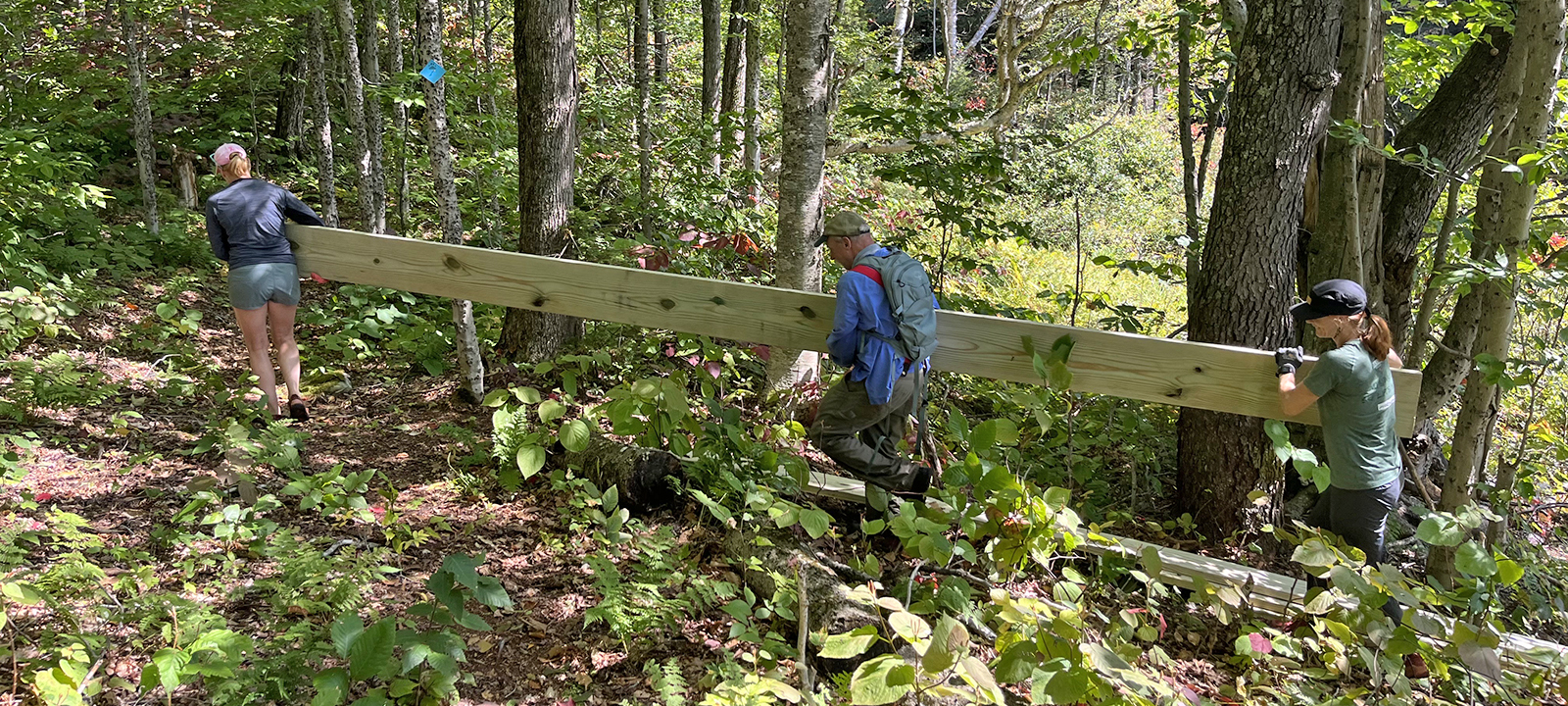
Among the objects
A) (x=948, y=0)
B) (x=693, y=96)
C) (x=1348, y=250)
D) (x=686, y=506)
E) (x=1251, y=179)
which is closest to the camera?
(x=686, y=506)

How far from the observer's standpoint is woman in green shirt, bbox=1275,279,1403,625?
11.9 ft

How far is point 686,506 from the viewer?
4371 millimetres

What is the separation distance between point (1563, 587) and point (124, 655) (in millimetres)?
6943

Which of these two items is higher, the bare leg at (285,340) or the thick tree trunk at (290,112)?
the thick tree trunk at (290,112)

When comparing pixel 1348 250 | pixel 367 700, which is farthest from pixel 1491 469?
pixel 367 700

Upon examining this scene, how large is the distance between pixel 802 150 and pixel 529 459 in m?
3.24

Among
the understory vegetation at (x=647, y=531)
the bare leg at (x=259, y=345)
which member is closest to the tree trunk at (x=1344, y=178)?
the understory vegetation at (x=647, y=531)

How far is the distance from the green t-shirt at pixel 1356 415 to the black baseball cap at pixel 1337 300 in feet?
0.52

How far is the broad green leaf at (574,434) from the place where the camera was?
3.23m

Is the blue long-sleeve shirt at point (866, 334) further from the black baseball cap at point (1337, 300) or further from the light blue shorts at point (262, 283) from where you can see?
the light blue shorts at point (262, 283)

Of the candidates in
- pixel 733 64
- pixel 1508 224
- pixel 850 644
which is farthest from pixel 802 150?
pixel 733 64

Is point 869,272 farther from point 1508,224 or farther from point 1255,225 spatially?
point 1508,224

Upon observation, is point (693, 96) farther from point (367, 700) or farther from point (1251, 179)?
point (367, 700)

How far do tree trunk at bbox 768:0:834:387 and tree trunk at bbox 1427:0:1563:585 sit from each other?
362 centimetres
